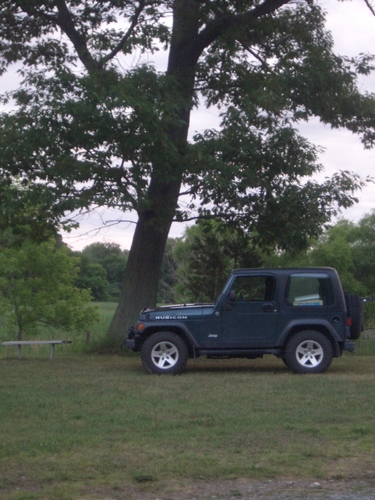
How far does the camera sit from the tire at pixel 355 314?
13.1 metres

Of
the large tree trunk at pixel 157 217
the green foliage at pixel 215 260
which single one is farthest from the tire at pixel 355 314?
the green foliage at pixel 215 260

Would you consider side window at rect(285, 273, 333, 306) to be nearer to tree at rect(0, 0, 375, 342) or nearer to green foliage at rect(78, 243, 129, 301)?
tree at rect(0, 0, 375, 342)

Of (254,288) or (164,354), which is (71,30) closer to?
(254,288)

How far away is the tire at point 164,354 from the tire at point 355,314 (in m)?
2.90

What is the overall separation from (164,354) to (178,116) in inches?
192

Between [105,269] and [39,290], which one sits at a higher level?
[105,269]

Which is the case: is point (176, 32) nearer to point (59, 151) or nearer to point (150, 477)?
point (59, 151)

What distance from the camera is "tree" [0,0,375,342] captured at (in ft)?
47.0

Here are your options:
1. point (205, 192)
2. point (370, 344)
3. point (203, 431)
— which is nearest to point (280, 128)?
point (205, 192)

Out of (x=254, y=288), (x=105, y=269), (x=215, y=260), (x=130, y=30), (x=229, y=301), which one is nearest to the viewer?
(x=229, y=301)

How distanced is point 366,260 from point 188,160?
20.9 meters

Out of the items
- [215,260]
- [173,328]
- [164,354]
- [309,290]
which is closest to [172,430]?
[164,354]

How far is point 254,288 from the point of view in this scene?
13523 mm

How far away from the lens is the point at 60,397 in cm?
1030
